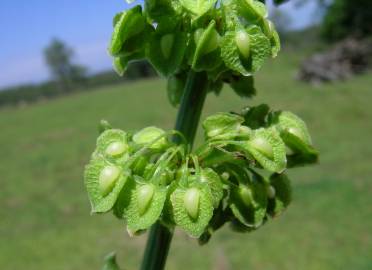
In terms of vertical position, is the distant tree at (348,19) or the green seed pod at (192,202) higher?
the green seed pod at (192,202)

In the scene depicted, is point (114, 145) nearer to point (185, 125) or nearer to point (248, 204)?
point (185, 125)

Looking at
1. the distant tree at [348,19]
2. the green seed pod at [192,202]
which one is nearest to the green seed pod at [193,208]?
the green seed pod at [192,202]

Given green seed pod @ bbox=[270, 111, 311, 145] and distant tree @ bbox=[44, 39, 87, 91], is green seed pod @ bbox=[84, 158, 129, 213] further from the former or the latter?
distant tree @ bbox=[44, 39, 87, 91]

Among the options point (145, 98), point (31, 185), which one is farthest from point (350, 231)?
point (145, 98)

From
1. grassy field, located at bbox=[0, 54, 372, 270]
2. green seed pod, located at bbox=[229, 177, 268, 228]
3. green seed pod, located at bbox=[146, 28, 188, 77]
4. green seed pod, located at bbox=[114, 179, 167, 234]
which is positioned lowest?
grassy field, located at bbox=[0, 54, 372, 270]

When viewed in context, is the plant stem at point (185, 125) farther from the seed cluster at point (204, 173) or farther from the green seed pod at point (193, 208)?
the green seed pod at point (193, 208)

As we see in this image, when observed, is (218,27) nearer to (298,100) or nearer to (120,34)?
(120,34)

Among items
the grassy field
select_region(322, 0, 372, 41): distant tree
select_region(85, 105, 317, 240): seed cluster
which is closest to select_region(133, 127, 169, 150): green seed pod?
select_region(85, 105, 317, 240): seed cluster
